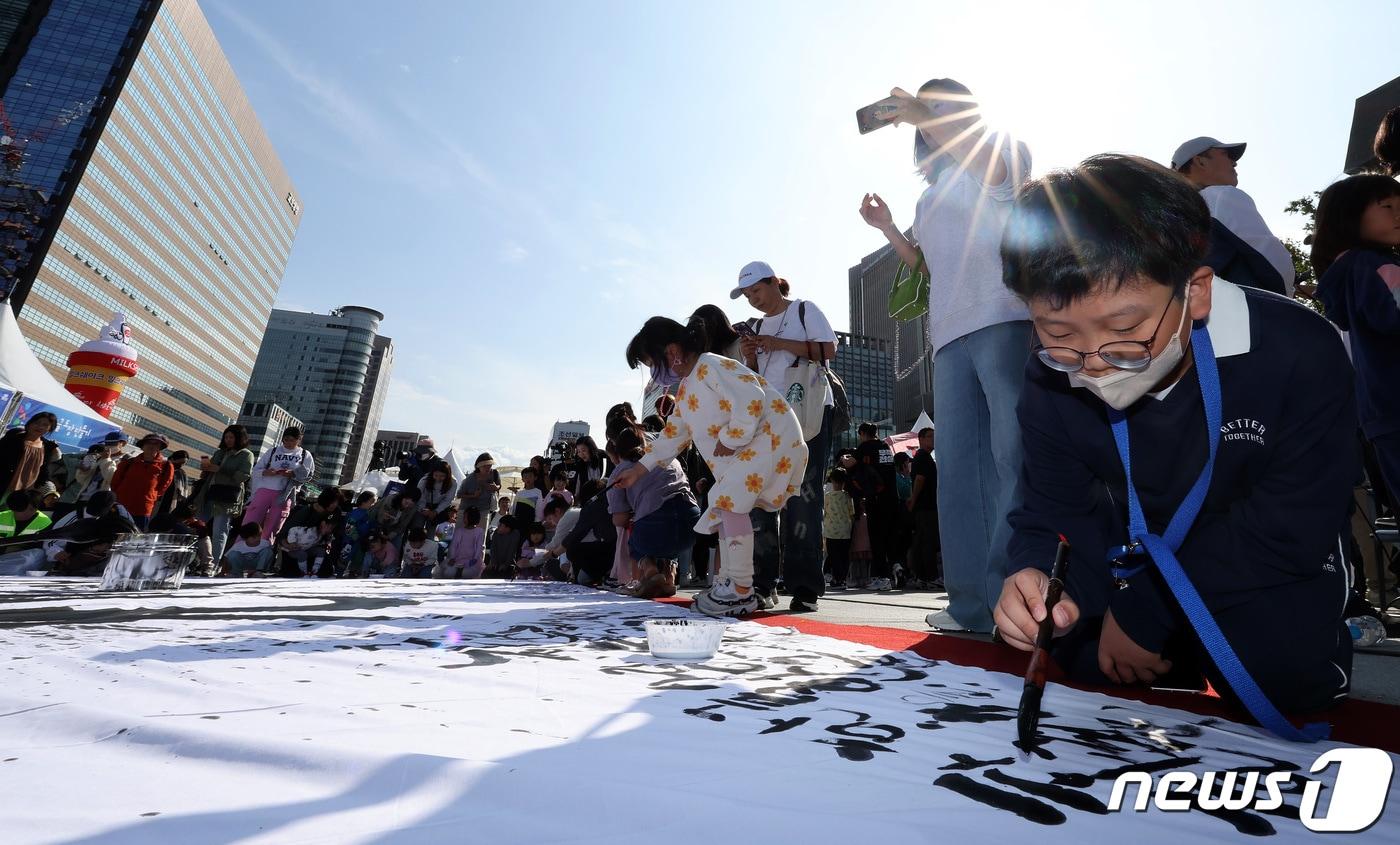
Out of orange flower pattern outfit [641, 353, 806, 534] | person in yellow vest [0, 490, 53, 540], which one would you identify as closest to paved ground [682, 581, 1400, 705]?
orange flower pattern outfit [641, 353, 806, 534]

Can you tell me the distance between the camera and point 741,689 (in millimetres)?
1101

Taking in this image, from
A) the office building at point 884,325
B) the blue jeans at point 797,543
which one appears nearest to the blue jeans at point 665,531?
the blue jeans at point 797,543

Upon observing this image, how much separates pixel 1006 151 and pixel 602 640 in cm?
183

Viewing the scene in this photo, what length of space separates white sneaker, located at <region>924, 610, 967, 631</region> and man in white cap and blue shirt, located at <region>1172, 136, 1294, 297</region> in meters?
1.18

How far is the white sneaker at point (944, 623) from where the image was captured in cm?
204

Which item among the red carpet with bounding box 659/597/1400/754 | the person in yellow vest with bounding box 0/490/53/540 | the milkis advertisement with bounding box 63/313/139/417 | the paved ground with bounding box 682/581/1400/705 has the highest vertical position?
the milkis advertisement with bounding box 63/313/139/417

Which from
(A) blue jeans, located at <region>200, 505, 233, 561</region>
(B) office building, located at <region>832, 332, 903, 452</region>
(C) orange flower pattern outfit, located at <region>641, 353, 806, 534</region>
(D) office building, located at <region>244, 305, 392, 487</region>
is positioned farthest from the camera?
(D) office building, located at <region>244, 305, 392, 487</region>

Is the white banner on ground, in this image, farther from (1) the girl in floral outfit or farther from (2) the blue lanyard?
(1) the girl in floral outfit

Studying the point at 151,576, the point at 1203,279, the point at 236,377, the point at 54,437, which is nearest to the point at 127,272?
the point at 236,377

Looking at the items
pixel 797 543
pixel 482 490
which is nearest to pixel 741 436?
pixel 797 543

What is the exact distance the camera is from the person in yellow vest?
15.1 ft

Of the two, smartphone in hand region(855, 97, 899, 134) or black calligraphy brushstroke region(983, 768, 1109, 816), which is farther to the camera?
smartphone in hand region(855, 97, 899, 134)

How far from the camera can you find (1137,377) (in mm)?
871

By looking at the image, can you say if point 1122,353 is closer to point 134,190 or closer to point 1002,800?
point 1002,800
